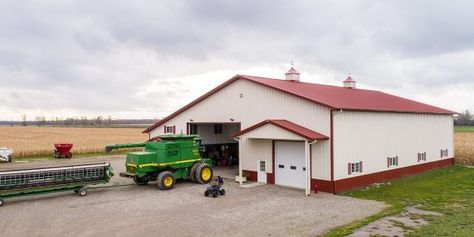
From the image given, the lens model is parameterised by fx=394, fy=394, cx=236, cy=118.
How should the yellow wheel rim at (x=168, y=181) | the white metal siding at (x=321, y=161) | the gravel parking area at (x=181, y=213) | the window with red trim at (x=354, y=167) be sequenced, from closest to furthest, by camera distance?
the gravel parking area at (x=181, y=213) < the white metal siding at (x=321, y=161) < the window with red trim at (x=354, y=167) < the yellow wheel rim at (x=168, y=181)

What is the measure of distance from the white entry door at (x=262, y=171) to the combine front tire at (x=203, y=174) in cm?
273

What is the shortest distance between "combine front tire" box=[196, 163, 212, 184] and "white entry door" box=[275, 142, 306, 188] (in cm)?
374

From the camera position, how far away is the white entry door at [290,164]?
1992 cm

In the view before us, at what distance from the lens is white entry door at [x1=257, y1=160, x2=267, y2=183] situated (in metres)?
21.7

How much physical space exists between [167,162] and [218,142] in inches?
400

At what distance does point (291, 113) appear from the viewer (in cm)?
2075

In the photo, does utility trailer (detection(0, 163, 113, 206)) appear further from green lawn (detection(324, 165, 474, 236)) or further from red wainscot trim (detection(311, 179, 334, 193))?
green lawn (detection(324, 165, 474, 236))

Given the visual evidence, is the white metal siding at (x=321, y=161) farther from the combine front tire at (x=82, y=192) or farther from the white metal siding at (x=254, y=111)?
the combine front tire at (x=82, y=192)

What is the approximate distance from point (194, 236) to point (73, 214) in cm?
573

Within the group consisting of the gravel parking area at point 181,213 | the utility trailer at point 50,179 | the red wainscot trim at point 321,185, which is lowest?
the gravel parking area at point 181,213

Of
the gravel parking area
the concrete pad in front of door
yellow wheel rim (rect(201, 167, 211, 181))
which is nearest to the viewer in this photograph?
the gravel parking area

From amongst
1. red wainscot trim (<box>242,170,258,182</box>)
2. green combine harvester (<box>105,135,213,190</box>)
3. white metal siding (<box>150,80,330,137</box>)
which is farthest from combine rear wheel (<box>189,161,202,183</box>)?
white metal siding (<box>150,80,330,137</box>)

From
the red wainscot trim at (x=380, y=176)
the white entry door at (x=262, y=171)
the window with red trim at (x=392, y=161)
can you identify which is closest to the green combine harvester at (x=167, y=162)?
the white entry door at (x=262, y=171)

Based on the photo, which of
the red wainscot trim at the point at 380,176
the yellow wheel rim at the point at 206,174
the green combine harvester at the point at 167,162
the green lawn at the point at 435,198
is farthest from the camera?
the yellow wheel rim at the point at 206,174
